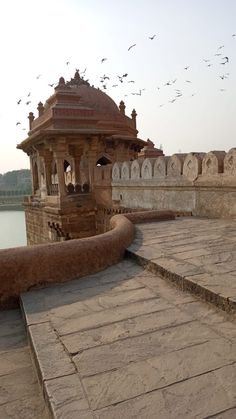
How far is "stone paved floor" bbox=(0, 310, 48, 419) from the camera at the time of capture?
125 centimetres

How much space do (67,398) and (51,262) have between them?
1354 millimetres


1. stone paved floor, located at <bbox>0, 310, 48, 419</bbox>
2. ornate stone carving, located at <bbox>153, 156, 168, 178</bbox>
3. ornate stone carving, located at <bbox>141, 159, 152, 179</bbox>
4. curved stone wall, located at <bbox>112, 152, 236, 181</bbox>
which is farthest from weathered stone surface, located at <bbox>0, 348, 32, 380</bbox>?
ornate stone carving, located at <bbox>141, 159, 152, 179</bbox>

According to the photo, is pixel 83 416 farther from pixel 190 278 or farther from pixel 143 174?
pixel 143 174

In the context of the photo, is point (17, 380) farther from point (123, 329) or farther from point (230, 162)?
point (230, 162)

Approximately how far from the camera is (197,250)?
2754 mm

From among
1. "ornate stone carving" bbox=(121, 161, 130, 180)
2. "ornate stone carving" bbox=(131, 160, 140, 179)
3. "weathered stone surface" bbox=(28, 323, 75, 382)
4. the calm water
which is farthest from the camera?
the calm water

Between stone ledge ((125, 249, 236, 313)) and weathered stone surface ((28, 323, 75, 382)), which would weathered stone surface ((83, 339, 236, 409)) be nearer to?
weathered stone surface ((28, 323, 75, 382))

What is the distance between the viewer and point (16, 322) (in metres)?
2.06

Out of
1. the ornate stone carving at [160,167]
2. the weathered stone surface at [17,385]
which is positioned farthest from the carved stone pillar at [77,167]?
the weathered stone surface at [17,385]

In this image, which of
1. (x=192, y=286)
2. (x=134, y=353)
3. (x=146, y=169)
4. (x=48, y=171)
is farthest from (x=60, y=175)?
(x=134, y=353)

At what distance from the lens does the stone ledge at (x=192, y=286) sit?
170 cm

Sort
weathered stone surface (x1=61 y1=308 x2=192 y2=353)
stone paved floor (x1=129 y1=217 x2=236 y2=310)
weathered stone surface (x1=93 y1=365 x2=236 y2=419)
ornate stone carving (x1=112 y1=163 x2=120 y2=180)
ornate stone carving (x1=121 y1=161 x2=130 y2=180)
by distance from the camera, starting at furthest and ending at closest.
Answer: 1. ornate stone carving (x1=112 y1=163 x2=120 y2=180)
2. ornate stone carving (x1=121 y1=161 x2=130 y2=180)
3. stone paved floor (x1=129 y1=217 x2=236 y2=310)
4. weathered stone surface (x1=61 y1=308 x2=192 y2=353)
5. weathered stone surface (x1=93 y1=365 x2=236 y2=419)

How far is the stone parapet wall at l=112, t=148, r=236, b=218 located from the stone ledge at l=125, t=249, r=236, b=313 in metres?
2.27

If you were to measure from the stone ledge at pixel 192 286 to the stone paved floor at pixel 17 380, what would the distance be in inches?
38.6
